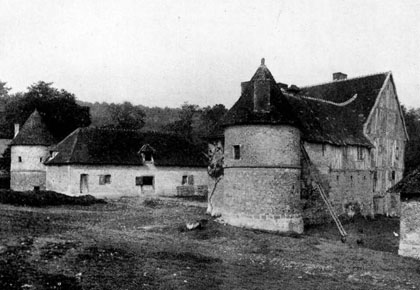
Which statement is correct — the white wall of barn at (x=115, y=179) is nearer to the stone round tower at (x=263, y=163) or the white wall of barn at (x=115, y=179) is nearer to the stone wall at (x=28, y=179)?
the stone wall at (x=28, y=179)

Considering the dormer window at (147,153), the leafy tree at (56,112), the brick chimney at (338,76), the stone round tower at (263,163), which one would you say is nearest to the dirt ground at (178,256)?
the stone round tower at (263,163)

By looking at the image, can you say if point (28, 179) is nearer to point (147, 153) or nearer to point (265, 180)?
point (147, 153)

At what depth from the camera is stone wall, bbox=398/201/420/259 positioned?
63.4 feet

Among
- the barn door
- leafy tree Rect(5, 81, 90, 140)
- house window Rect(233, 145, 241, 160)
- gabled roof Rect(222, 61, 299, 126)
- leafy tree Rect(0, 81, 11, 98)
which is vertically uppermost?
leafy tree Rect(0, 81, 11, 98)

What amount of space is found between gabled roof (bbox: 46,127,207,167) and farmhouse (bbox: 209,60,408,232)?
1151 centimetres

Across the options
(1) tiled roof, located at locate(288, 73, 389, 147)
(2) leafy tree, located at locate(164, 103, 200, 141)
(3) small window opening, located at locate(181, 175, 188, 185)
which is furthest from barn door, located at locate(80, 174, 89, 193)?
(2) leafy tree, located at locate(164, 103, 200, 141)

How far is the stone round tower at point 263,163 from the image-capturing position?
23766 mm

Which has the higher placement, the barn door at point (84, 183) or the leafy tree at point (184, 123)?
the leafy tree at point (184, 123)

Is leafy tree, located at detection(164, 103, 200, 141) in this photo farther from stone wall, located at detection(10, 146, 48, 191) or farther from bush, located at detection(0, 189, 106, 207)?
bush, located at detection(0, 189, 106, 207)

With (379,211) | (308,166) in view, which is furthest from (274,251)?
(379,211)

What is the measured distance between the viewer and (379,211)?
116 feet

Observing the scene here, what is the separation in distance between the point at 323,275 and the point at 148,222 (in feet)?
40.5

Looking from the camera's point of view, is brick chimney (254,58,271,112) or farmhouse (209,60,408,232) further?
brick chimney (254,58,271,112)

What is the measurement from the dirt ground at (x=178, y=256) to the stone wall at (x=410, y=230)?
2.73ft
